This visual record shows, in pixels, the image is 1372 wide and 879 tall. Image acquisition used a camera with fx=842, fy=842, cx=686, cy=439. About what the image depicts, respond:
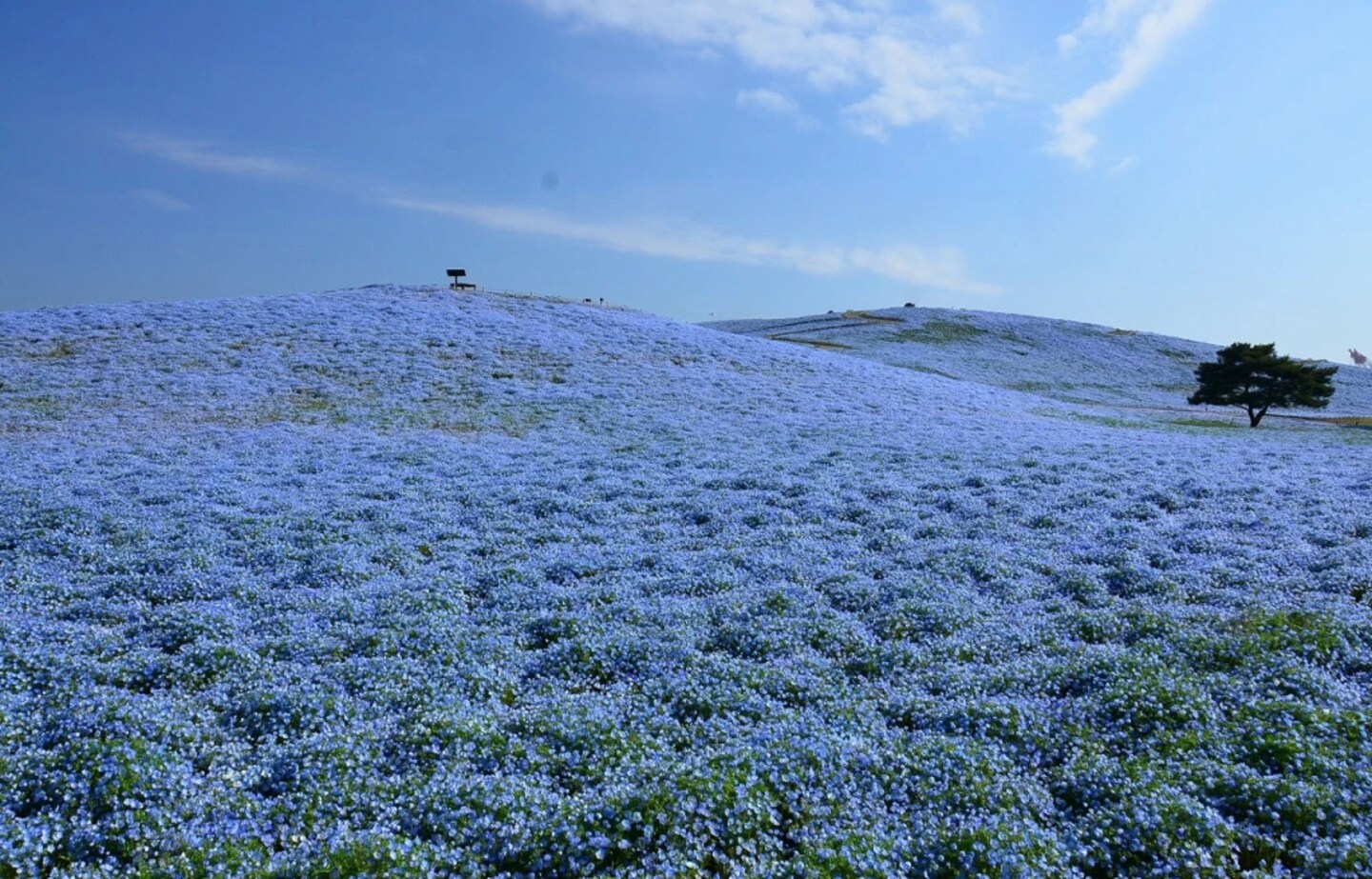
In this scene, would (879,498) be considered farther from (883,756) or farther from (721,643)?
(883,756)

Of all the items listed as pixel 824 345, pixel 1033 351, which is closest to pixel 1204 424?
pixel 1033 351

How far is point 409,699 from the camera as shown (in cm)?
885

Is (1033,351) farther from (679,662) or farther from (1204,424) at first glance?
(679,662)

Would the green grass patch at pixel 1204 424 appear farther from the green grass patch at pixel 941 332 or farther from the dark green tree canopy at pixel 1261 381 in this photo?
the green grass patch at pixel 941 332

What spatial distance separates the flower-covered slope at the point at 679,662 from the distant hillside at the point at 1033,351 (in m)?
35.7

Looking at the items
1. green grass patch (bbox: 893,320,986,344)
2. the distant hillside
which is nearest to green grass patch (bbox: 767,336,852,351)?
the distant hillside

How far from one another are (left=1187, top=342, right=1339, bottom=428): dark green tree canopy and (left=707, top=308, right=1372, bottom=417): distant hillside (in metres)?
8.12

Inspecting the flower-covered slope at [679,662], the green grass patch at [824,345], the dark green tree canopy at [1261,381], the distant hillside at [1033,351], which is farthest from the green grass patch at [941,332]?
the flower-covered slope at [679,662]

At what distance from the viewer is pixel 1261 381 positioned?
4138cm

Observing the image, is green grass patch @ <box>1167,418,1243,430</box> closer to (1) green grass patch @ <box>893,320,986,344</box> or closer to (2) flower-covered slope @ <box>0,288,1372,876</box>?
(2) flower-covered slope @ <box>0,288,1372,876</box>

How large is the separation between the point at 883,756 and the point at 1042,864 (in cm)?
173

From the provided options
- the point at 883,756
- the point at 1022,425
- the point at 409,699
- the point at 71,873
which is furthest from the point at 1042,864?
the point at 1022,425

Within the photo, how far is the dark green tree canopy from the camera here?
134 feet

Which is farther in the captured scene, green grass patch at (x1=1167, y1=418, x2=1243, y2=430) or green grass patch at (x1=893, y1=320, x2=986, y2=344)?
green grass patch at (x1=893, y1=320, x2=986, y2=344)
